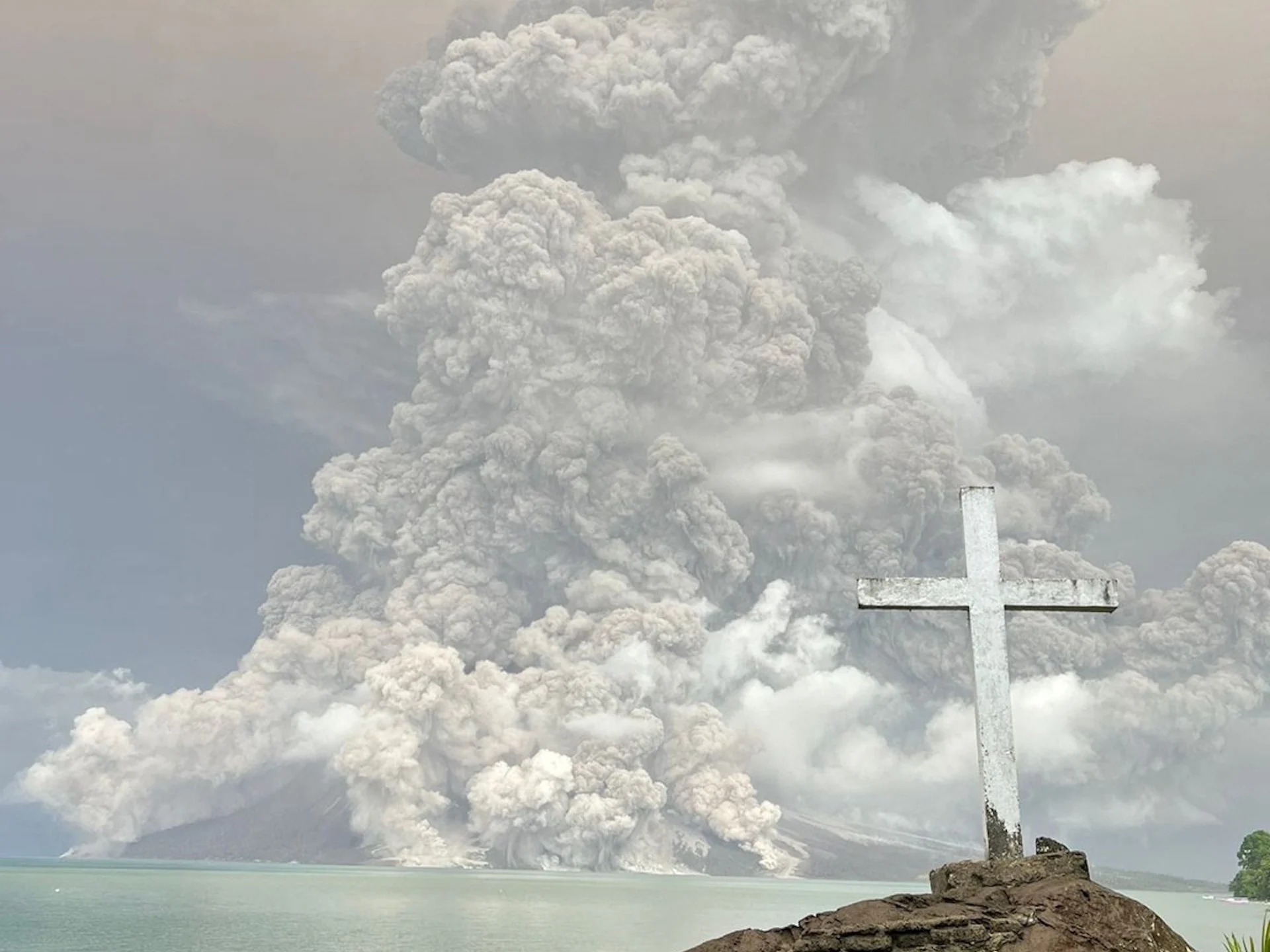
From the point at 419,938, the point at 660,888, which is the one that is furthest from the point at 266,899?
the point at 660,888

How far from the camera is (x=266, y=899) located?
3932 inches

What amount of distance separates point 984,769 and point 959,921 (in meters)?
2.96

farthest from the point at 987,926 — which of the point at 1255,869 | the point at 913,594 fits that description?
the point at 1255,869

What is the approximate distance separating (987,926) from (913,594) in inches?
134

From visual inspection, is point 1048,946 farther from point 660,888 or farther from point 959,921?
point 660,888

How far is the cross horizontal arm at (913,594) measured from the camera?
28.4 ft

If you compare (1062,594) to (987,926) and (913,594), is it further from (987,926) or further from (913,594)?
(987,926)

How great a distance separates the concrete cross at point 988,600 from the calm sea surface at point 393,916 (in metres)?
39.7

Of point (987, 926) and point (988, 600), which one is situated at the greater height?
point (988, 600)

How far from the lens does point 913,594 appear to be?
878 cm

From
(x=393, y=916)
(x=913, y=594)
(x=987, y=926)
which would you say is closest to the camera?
(x=987, y=926)

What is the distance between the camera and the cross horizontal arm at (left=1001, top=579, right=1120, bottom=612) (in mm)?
8875

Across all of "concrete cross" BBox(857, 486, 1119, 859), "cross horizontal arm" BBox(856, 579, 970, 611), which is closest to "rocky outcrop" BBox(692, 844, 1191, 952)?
"concrete cross" BBox(857, 486, 1119, 859)

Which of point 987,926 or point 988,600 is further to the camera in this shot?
point 988,600
